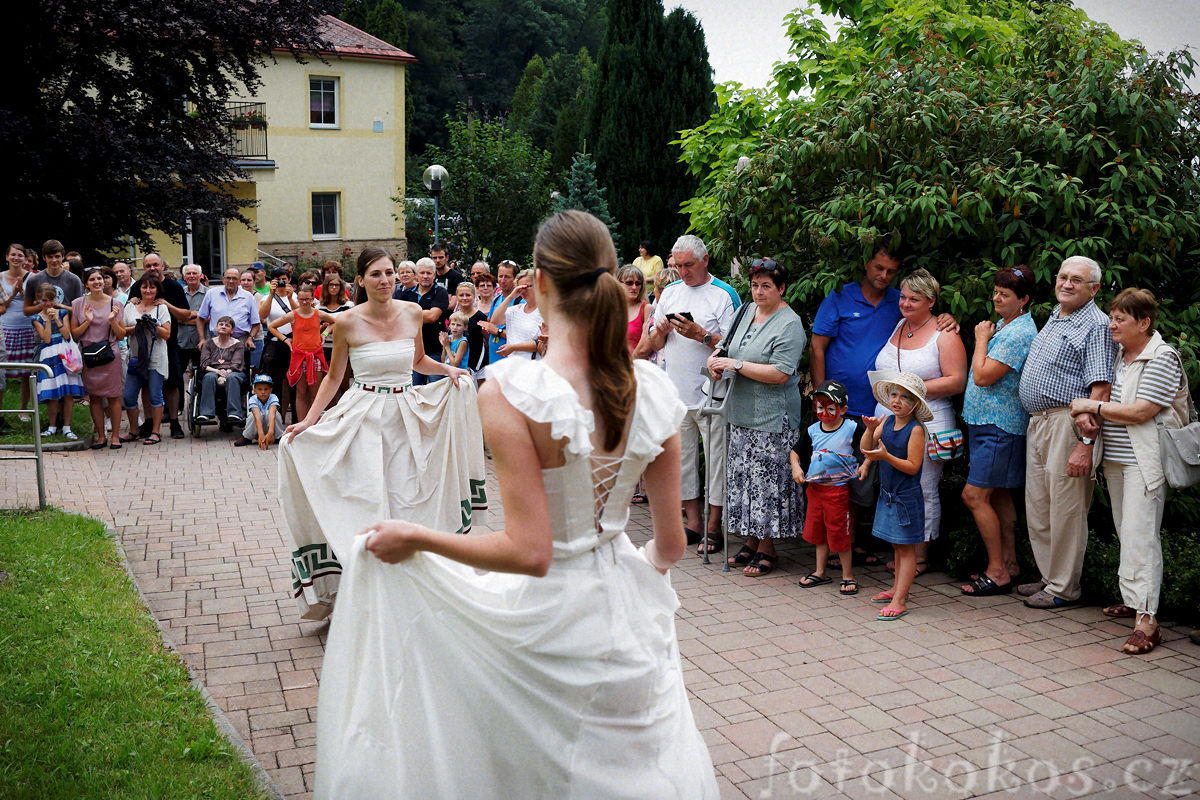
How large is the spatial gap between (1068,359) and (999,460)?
841mm

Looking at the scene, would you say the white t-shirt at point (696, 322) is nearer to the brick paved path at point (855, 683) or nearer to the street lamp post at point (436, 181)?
the brick paved path at point (855, 683)

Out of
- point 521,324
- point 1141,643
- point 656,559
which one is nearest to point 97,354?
point 521,324

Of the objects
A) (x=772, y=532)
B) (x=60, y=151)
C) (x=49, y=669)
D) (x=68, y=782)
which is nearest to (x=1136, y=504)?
(x=772, y=532)

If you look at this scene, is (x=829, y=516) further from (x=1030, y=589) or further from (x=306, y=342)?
(x=306, y=342)

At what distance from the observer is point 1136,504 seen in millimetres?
5922

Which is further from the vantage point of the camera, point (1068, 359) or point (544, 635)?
point (1068, 359)

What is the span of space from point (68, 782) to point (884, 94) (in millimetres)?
6875

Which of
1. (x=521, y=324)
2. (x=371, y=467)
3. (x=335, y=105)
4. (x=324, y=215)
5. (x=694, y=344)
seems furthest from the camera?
(x=324, y=215)

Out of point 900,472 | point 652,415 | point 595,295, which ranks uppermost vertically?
point 595,295

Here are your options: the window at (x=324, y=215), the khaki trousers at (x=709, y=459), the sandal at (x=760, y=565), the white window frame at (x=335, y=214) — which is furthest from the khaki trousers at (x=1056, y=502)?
the window at (x=324, y=215)

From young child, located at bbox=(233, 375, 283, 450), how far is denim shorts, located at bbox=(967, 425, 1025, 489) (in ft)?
28.5

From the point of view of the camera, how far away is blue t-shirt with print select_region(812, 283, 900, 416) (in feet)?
24.7

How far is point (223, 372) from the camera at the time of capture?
13.4 meters

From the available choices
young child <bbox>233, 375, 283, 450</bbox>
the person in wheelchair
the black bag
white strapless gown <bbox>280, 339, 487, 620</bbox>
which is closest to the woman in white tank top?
white strapless gown <bbox>280, 339, 487, 620</bbox>
